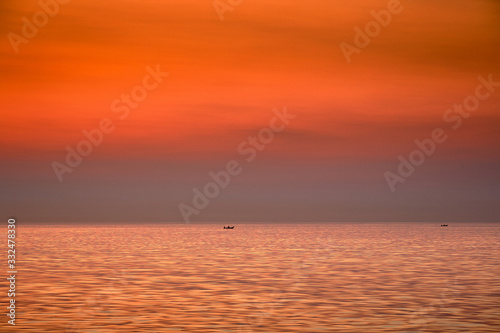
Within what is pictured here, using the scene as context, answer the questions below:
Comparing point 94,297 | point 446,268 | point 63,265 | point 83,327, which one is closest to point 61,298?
point 94,297

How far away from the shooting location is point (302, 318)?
115 ft

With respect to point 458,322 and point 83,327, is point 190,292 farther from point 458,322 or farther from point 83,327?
point 458,322

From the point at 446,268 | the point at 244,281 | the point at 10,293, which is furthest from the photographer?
the point at 446,268

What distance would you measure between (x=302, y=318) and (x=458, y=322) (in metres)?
6.96

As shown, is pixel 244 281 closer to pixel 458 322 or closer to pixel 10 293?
pixel 10 293

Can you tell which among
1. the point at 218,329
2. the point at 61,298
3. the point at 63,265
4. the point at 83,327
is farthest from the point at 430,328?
the point at 63,265

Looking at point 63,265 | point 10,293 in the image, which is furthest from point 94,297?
point 63,265

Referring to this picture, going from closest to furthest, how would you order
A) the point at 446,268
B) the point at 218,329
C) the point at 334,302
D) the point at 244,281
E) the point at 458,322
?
the point at 218,329
the point at 458,322
the point at 334,302
the point at 244,281
the point at 446,268

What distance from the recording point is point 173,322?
1325 inches

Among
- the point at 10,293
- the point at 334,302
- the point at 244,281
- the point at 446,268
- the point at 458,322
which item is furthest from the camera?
the point at 446,268

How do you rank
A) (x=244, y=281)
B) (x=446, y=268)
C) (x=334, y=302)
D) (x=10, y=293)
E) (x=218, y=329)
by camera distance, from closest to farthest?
(x=218, y=329)
(x=334, y=302)
(x=10, y=293)
(x=244, y=281)
(x=446, y=268)

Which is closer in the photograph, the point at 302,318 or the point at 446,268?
the point at 302,318

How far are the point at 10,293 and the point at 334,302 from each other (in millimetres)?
18830

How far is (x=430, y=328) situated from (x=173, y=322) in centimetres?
1109
